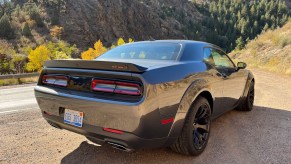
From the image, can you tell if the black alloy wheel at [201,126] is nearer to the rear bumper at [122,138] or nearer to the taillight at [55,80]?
the rear bumper at [122,138]

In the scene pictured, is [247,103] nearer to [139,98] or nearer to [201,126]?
[201,126]

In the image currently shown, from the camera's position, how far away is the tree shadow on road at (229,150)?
341cm

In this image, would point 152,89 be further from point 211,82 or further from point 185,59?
point 211,82

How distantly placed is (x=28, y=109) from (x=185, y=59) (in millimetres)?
4321

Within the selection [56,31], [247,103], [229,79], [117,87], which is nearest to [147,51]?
[117,87]

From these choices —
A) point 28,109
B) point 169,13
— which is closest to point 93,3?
point 169,13

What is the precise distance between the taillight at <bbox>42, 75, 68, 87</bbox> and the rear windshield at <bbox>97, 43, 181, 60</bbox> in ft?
3.69

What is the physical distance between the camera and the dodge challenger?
2.72 m

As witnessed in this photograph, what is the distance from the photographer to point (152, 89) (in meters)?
2.71

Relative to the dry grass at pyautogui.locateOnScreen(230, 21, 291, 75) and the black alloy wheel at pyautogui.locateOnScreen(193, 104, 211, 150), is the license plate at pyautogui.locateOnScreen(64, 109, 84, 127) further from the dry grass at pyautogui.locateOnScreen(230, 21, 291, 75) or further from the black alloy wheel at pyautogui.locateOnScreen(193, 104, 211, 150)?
the dry grass at pyautogui.locateOnScreen(230, 21, 291, 75)

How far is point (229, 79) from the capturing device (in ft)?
14.9

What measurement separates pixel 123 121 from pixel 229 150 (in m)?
1.82

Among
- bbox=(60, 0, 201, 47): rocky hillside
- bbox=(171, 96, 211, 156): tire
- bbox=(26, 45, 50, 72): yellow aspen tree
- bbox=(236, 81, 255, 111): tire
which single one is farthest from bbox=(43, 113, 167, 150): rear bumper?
bbox=(60, 0, 201, 47): rocky hillside

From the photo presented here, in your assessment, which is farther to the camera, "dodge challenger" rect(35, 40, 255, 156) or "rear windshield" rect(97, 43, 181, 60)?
"rear windshield" rect(97, 43, 181, 60)
